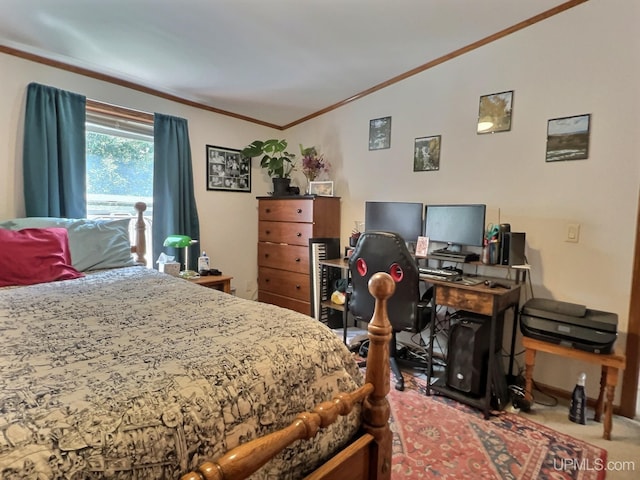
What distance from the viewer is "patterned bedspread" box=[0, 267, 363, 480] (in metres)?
0.66

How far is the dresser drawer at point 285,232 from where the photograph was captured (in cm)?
349

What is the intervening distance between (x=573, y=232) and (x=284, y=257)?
249 centimetres

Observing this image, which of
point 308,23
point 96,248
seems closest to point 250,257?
point 96,248

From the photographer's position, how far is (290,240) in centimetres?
366

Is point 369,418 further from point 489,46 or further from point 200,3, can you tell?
point 489,46

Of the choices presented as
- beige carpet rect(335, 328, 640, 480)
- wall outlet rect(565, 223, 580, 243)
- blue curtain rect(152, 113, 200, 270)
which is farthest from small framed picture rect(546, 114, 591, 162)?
blue curtain rect(152, 113, 200, 270)

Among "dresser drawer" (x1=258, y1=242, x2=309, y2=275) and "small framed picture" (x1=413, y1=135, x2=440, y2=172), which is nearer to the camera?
"small framed picture" (x1=413, y1=135, x2=440, y2=172)

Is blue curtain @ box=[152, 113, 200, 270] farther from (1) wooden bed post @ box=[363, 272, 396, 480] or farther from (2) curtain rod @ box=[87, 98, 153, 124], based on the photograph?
(1) wooden bed post @ box=[363, 272, 396, 480]

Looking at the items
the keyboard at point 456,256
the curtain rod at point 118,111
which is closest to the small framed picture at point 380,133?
the keyboard at point 456,256

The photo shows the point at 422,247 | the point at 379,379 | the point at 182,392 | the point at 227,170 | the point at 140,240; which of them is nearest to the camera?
the point at 182,392

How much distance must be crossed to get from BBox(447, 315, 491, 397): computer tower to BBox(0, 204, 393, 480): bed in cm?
118

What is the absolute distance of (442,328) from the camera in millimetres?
2908
